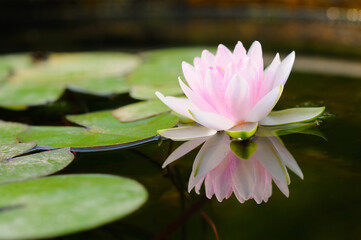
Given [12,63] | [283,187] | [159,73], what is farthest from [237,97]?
[12,63]

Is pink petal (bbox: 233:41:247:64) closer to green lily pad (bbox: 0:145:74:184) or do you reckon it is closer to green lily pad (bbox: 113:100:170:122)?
green lily pad (bbox: 113:100:170:122)

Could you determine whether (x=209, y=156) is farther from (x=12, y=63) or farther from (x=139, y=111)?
(x=12, y=63)

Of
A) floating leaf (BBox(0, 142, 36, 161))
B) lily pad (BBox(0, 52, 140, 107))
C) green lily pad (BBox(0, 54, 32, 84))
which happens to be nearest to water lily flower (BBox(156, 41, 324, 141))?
floating leaf (BBox(0, 142, 36, 161))

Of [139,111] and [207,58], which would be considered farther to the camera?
[139,111]

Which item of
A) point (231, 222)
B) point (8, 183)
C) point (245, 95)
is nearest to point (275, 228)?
point (231, 222)

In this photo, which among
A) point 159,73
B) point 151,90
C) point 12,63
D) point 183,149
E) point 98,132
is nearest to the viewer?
point 183,149

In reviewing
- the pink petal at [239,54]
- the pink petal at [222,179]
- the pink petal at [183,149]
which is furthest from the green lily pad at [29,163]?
the pink petal at [239,54]

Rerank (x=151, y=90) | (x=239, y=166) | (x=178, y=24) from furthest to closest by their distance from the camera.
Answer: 1. (x=178, y=24)
2. (x=151, y=90)
3. (x=239, y=166)
